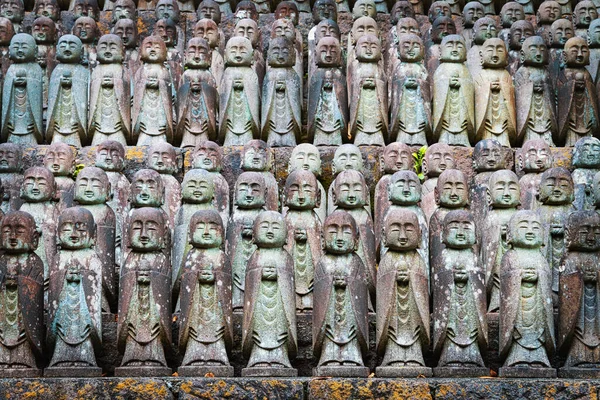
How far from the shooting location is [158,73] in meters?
13.5

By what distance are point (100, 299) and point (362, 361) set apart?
6.09 ft

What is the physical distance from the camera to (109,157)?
492 inches

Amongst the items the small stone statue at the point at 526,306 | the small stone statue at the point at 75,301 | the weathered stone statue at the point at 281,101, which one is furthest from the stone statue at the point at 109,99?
the small stone statue at the point at 526,306

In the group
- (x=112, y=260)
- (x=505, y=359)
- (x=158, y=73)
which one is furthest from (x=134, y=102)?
(x=505, y=359)

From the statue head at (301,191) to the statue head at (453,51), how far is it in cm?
237

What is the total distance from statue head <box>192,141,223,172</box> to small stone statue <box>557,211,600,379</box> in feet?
9.64

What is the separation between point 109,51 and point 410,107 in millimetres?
2625

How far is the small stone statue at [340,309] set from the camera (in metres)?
10.5

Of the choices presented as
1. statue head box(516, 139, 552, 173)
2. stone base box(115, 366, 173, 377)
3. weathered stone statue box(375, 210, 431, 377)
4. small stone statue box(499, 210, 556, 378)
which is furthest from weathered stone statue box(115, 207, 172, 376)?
statue head box(516, 139, 552, 173)

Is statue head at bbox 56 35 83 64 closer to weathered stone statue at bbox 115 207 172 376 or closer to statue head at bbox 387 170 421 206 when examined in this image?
weathered stone statue at bbox 115 207 172 376

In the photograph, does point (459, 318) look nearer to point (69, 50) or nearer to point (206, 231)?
point (206, 231)

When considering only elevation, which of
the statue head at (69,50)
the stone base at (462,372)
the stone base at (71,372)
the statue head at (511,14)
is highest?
the statue head at (511,14)

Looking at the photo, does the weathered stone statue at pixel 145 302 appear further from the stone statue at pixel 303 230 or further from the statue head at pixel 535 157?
the statue head at pixel 535 157

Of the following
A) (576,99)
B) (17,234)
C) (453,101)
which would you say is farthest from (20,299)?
(576,99)
